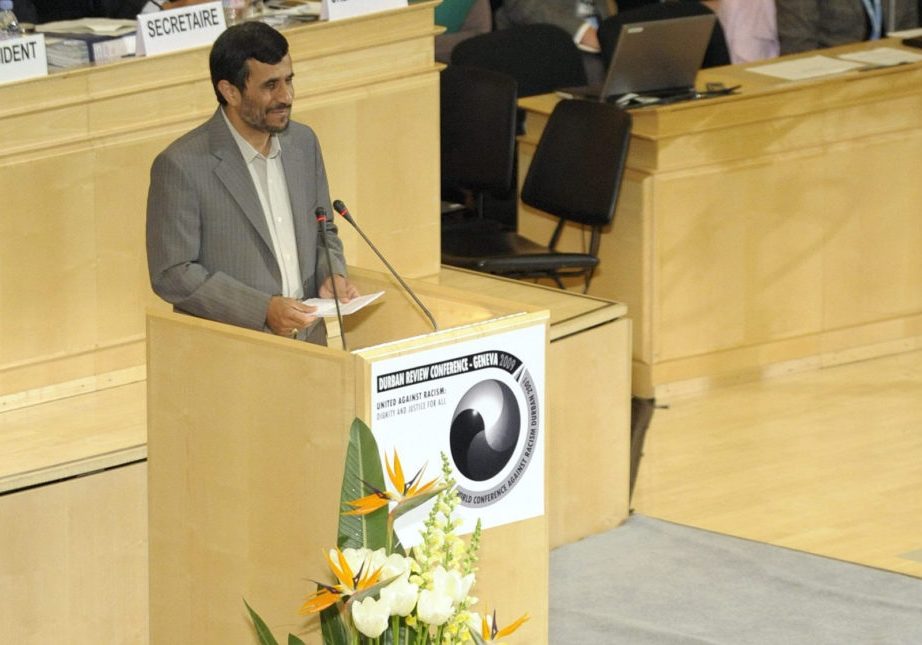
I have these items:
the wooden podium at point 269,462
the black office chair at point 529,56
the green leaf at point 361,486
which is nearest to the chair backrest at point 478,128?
the black office chair at point 529,56

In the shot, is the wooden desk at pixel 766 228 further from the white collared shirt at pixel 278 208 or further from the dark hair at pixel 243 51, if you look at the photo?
the dark hair at pixel 243 51

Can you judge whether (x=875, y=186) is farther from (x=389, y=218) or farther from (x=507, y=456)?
(x=507, y=456)

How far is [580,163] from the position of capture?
671cm

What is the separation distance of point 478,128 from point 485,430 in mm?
3317

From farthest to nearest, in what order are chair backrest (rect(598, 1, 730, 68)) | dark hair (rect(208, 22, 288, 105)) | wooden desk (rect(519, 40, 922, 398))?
chair backrest (rect(598, 1, 730, 68))
wooden desk (rect(519, 40, 922, 398))
dark hair (rect(208, 22, 288, 105))

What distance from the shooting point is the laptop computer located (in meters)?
6.77

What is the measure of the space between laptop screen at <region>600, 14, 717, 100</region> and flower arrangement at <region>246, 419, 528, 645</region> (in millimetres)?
3823

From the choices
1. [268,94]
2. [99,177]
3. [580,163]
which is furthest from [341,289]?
[580,163]

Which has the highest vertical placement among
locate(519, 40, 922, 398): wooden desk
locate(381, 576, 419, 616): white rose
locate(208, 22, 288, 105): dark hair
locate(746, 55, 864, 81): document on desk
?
locate(208, 22, 288, 105): dark hair

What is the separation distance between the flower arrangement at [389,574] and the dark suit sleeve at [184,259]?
84cm

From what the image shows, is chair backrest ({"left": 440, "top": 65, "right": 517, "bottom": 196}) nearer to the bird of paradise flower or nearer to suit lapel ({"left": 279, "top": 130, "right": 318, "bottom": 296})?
suit lapel ({"left": 279, "top": 130, "right": 318, "bottom": 296})

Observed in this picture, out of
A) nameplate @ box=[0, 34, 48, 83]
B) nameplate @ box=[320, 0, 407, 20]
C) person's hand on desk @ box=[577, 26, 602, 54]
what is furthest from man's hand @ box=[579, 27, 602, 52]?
nameplate @ box=[0, 34, 48, 83]

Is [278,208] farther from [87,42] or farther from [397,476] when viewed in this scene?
[397,476]

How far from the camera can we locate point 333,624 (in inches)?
127
